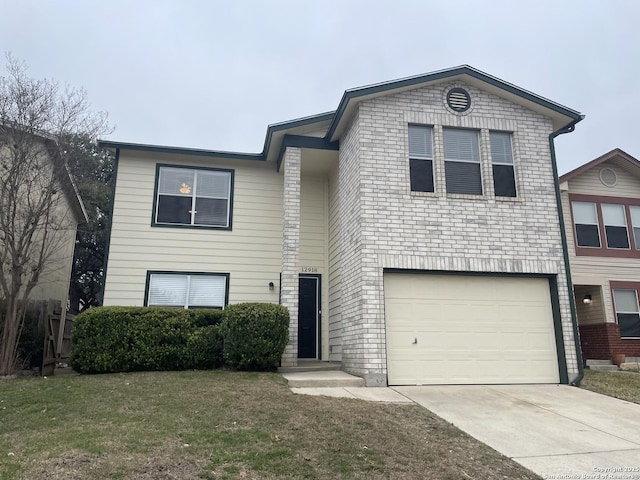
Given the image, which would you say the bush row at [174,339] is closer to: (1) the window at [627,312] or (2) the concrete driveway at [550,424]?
(2) the concrete driveway at [550,424]

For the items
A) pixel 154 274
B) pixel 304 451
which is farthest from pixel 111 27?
pixel 304 451

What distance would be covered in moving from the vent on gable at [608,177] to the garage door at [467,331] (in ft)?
26.7

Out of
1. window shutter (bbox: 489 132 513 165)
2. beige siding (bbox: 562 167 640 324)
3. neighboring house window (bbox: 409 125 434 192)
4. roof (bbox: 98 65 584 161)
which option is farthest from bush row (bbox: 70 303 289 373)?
beige siding (bbox: 562 167 640 324)

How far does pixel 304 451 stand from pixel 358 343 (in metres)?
4.46

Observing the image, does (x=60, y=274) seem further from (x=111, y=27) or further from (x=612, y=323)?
(x=612, y=323)

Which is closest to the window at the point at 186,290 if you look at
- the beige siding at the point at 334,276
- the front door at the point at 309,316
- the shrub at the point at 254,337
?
the front door at the point at 309,316

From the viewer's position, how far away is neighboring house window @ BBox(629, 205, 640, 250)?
1553 cm

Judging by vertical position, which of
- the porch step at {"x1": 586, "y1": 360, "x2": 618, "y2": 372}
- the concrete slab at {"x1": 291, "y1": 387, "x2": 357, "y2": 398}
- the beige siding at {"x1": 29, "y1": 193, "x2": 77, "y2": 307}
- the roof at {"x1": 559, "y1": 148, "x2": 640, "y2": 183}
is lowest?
the concrete slab at {"x1": 291, "y1": 387, "x2": 357, "y2": 398}

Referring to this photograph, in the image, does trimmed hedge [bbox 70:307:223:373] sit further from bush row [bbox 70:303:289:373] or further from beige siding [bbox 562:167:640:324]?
beige siding [bbox 562:167:640:324]

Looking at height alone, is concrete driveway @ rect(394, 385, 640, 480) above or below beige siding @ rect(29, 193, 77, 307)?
below

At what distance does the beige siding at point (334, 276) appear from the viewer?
10789 mm

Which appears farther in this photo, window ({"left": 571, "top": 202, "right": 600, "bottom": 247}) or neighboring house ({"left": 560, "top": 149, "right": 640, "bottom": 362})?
window ({"left": 571, "top": 202, "right": 600, "bottom": 247})

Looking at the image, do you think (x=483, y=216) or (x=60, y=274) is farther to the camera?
(x=60, y=274)

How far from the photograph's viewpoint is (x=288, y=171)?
11.2m
